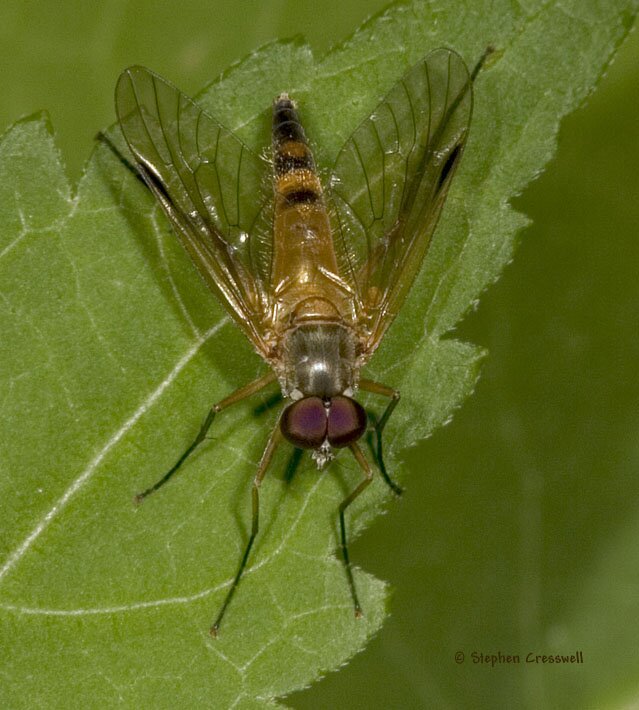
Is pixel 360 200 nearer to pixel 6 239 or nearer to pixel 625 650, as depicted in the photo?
pixel 6 239

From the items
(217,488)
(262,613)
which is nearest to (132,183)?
(217,488)

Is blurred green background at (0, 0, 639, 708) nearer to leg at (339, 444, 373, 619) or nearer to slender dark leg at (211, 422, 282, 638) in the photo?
leg at (339, 444, 373, 619)

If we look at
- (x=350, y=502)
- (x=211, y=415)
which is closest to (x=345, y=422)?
(x=350, y=502)

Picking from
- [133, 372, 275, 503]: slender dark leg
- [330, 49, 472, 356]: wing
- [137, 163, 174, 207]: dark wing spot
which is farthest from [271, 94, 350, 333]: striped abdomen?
[137, 163, 174, 207]: dark wing spot

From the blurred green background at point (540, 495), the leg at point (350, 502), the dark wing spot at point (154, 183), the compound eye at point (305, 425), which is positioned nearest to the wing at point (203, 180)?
the dark wing spot at point (154, 183)

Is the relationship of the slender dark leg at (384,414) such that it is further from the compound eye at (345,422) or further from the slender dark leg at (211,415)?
the slender dark leg at (211,415)

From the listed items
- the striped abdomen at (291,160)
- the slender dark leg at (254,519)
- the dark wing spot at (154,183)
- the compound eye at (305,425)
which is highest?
the striped abdomen at (291,160)
